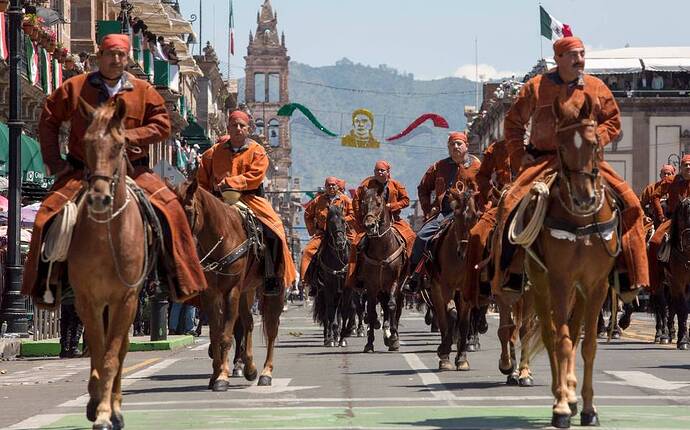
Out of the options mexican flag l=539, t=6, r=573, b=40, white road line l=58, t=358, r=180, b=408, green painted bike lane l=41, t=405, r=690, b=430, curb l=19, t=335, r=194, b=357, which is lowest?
curb l=19, t=335, r=194, b=357

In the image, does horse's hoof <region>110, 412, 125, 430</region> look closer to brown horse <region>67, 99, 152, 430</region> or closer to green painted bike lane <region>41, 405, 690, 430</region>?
brown horse <region>67, 99, 152, 430</region>

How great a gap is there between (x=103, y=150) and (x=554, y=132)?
393 cm

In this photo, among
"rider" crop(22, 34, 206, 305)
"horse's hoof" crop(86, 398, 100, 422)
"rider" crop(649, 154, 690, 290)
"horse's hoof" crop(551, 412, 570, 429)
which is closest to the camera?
"horse's hoof" crop(86, 398, 100, 422)

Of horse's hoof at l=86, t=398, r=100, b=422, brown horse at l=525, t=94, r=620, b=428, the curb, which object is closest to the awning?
the curb

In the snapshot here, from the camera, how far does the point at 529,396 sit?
16.0 meters

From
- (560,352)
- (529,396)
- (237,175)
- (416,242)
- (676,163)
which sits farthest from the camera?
(676,163)

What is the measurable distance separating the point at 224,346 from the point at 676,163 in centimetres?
8216

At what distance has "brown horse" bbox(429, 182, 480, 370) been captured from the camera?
20.9m

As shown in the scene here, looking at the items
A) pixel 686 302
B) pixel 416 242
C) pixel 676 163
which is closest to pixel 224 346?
pixel 416 242

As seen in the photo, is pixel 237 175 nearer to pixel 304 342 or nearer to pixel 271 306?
pixel 271 306

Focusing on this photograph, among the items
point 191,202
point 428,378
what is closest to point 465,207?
point 428,378

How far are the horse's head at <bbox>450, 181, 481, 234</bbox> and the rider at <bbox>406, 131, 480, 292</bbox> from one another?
1.42ft

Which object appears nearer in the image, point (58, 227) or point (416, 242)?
point (58, 227)

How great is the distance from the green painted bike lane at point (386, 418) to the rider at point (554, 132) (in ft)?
3.48
